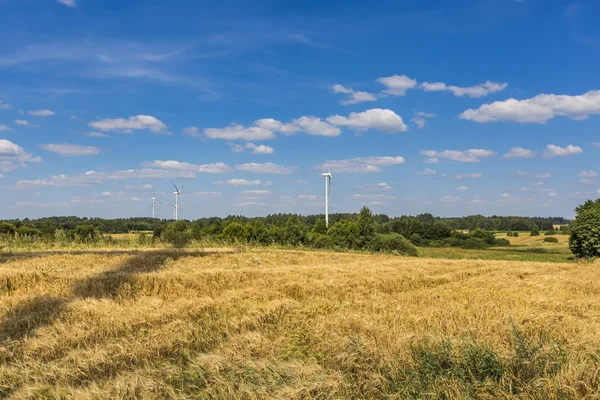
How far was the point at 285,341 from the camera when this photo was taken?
17.7ft

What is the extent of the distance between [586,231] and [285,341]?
4200cm

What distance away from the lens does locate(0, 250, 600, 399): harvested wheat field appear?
12.7 feet

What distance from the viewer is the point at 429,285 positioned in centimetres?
1112

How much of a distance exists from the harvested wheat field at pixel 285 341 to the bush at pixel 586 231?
34478mm

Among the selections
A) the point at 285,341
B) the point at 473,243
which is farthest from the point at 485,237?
the point at 285,341

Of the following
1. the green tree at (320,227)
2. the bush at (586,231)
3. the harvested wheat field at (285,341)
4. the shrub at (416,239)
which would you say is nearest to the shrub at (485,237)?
the shrub at (416,239)

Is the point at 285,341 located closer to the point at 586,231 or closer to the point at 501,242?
the point at 586,231

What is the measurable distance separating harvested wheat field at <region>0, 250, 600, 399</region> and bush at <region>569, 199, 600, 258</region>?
3448 centimetres

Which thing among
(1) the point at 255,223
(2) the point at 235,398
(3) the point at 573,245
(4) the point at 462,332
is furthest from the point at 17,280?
(3) the point at 573,245

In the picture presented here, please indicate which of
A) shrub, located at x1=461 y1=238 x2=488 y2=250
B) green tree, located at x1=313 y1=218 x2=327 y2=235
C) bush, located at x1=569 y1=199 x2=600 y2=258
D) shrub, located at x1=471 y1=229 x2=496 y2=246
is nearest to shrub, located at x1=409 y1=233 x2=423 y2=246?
shrub, located at x1=461 y1=238 x2=488 y2=250

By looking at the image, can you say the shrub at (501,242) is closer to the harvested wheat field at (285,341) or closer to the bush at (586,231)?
the bush at (586,231)

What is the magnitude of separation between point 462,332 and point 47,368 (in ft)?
15.4

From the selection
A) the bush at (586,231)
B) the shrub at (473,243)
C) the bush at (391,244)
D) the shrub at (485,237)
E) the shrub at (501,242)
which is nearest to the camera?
the bush at (586,231)

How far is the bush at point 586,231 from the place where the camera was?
37906 mm
